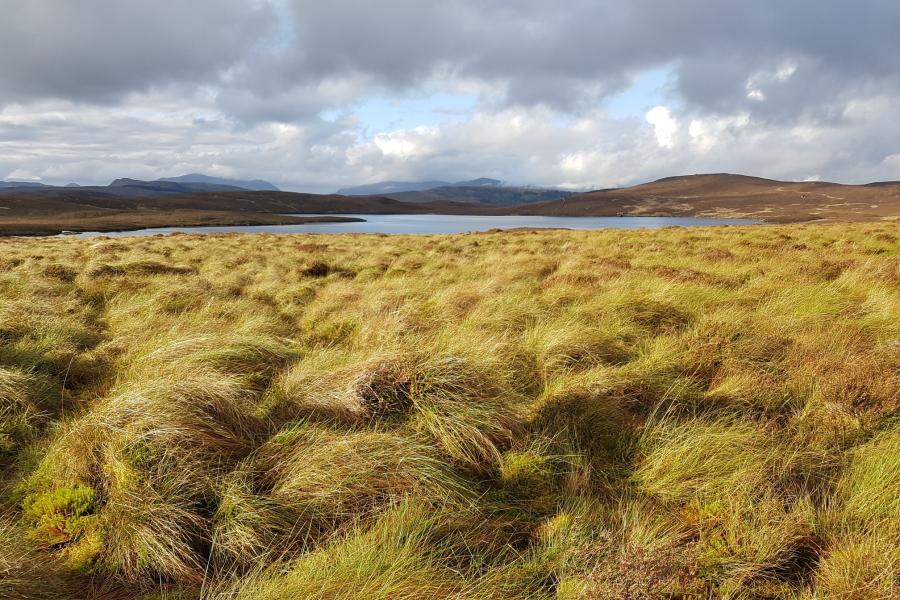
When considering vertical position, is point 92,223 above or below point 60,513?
above

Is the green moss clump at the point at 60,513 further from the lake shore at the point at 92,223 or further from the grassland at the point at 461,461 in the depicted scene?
the lake shore at the point at 92,223

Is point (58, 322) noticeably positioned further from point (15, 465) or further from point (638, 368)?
point (638, 368)

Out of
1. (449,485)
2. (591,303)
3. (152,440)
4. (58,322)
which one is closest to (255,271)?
(58,322)

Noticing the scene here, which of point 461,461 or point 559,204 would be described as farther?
point 559,204

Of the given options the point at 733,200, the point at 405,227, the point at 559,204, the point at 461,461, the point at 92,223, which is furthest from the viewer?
the point at 559,204

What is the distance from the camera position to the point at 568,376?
16.2 feet

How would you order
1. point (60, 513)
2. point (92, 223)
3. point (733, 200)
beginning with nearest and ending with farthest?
point (60, 513), point (92, 223), point (733, 200)

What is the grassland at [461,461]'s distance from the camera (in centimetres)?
261

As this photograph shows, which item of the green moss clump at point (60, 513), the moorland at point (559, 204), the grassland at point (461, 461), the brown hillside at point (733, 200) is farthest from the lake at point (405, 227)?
the brown hillside at point (733, 200)

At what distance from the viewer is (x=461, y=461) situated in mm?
3676

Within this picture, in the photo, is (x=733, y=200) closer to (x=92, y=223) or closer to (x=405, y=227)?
(x=405, y=227)

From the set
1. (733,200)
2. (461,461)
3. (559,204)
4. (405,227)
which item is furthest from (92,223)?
(733,200)

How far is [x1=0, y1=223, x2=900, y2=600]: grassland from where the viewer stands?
261 centimetres

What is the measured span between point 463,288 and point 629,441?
5802 mm
